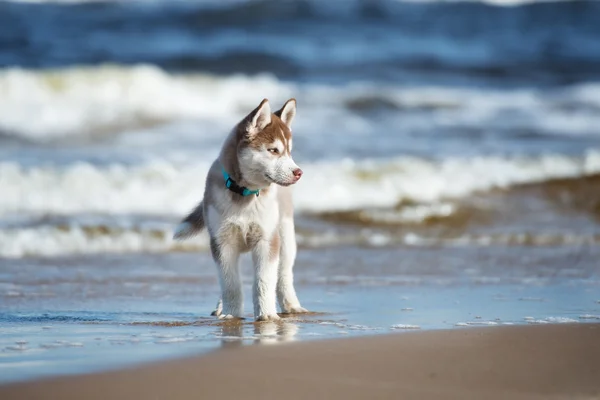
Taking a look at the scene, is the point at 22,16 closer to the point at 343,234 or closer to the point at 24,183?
the point at 24,183

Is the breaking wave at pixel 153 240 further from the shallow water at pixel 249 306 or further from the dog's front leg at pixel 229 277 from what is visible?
the dog's front leg at pixel 229 277

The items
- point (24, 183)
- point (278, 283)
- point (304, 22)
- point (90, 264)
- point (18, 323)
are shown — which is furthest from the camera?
point (304, 22)

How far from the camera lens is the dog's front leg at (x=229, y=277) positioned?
6.25m

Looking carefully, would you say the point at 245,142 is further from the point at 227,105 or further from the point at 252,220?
A: the point at 227,105

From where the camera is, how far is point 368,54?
90.7 feet

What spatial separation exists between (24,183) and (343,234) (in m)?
4.02

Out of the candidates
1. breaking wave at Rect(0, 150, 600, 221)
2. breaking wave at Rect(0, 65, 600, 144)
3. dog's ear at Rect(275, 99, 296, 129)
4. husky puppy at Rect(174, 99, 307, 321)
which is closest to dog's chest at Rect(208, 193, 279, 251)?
husky puppy at Rect(174, 99, 307, 321)

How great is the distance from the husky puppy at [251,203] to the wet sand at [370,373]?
39.5 inches

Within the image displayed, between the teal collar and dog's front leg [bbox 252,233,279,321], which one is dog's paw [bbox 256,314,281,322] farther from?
the teal collar

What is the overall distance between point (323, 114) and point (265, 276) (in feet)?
49.6

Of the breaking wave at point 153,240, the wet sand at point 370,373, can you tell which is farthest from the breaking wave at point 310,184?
the wet sand at point 370,373

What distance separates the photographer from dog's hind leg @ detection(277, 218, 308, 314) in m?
6.73

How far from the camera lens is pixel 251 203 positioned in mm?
6188

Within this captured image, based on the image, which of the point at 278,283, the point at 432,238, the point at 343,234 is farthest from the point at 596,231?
the point at 278,283
